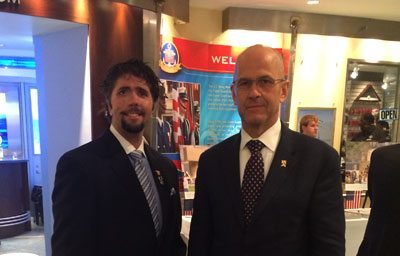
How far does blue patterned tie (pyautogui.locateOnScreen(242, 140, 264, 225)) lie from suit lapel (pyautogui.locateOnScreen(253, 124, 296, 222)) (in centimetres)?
4

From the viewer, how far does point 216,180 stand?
1.46m

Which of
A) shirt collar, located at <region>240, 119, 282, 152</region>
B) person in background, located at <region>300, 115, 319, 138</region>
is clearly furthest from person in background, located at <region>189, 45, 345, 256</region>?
person in background, located at <region>300, 115, 319, 138</region>

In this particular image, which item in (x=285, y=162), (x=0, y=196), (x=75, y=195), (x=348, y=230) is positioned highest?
(x=285, y=162)

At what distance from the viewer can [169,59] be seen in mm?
3582

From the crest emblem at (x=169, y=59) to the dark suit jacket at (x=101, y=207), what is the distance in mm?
2061

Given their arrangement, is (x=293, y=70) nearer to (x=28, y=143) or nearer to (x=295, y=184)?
(x=295, y=184)

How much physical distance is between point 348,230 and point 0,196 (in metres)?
5.35

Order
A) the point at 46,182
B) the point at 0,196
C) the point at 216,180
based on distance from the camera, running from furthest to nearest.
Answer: the point at 0,196 → the point at 46,182 → the point at 216,180

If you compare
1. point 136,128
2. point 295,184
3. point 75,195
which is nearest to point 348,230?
point 295,184

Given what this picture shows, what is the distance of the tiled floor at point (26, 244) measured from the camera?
482 cm

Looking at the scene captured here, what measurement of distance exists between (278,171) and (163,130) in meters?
2.35

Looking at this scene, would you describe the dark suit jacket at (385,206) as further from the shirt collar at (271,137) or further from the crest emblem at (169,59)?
the crest emblem at (169,59)

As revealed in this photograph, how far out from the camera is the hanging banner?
3.60 m

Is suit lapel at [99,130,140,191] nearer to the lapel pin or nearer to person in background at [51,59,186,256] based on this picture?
person in background at [51,59,186,256]
